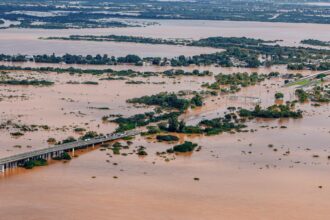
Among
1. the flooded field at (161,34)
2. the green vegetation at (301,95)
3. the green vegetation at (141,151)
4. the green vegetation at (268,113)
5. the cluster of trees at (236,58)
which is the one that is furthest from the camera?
the flooded field at (161,34)

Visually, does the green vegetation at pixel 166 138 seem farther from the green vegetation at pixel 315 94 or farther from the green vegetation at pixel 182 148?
the green vegetation at pixel 315 94

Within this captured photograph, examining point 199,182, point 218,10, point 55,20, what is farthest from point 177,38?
point 199,182

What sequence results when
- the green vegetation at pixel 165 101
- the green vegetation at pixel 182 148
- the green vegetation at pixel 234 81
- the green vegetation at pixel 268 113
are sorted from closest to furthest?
the green vegetation at pixel 182 148
the green vegetation at pixel 268 113
the green vegetation at pixel 165 101
the green vegetation at pixel 234 81

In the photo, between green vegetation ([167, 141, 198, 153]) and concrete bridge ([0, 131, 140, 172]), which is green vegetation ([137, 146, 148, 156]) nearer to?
green vegetation ([167, 141, 198, 153])

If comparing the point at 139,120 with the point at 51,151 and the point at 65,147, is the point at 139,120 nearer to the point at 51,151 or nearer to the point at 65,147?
the point at 65,147

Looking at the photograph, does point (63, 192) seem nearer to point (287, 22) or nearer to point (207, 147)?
point (207, 147)

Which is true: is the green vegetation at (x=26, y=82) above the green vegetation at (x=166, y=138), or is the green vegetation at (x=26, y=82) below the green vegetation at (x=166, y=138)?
below

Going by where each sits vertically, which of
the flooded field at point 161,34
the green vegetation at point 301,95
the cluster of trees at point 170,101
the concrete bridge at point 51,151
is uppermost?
the concrete bridge at point 51,151

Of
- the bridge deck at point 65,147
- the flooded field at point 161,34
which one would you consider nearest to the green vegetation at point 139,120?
the bridge deck at point 65,147
